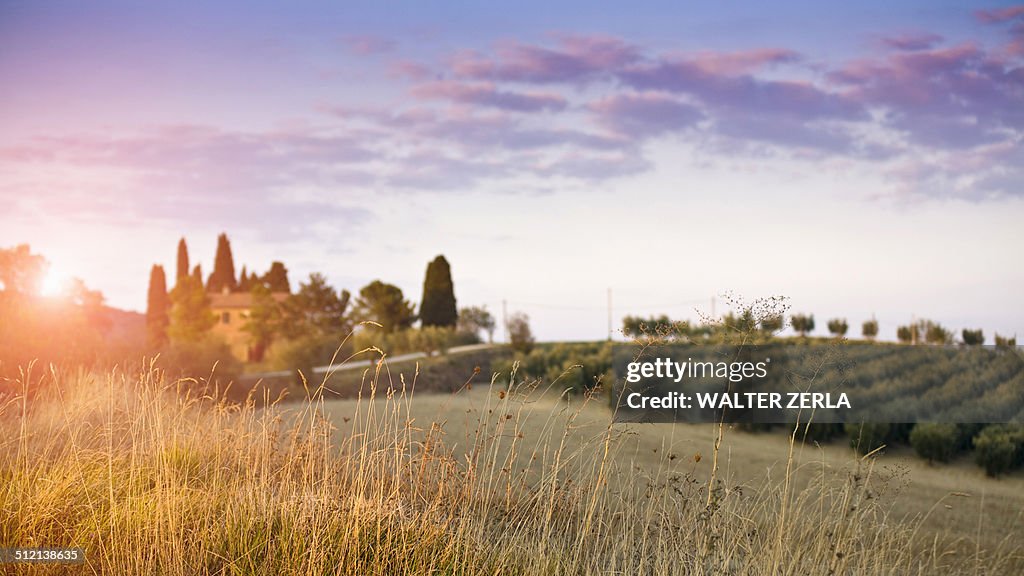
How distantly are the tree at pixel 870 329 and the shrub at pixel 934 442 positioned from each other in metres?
16.3

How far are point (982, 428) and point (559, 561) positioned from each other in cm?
1056

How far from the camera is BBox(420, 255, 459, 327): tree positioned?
31969 millimetres

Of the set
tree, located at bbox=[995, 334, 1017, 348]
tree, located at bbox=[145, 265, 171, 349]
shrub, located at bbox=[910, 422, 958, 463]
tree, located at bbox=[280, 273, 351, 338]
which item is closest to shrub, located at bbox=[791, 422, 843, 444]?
shrub, located at bbox=[910, 422, 958, 463]

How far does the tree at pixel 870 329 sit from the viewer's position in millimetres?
27203

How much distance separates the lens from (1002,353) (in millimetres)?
16375

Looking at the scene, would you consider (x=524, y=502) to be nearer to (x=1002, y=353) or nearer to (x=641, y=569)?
(x=641, y=569)

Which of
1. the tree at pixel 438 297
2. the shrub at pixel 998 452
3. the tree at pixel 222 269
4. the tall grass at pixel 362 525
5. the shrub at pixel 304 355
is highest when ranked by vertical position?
the tree at pixel 222 269

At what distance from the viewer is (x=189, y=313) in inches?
1528

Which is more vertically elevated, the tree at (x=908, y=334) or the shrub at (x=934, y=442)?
the tree at (x=908, y=334)

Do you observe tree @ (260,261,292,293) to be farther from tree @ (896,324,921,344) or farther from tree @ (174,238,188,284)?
tree @ (896,324,921,344)

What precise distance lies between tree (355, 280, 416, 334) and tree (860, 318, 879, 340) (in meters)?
16.5

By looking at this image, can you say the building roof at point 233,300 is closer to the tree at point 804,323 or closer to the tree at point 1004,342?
the tree at point 804,323

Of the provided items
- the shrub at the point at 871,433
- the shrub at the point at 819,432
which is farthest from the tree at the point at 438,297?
the shrub at the point at 871,433

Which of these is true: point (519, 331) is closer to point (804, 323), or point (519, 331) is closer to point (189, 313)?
point (804, 323)
